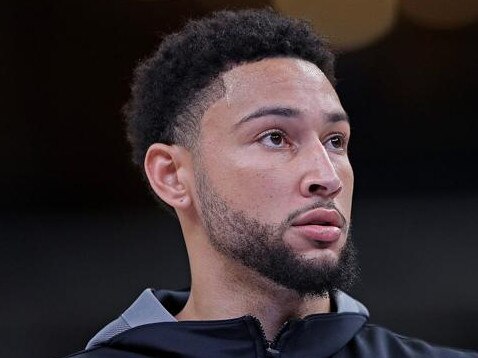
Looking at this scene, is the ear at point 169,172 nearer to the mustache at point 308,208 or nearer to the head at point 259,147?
the head at point 259,147

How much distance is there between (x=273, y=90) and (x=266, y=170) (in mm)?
170

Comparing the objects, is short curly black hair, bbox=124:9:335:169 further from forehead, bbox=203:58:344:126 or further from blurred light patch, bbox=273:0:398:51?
blurred light patch, bbox=273:0:398:51

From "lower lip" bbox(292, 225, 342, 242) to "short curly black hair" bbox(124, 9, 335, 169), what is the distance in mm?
327

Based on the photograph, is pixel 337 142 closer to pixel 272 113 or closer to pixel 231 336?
pixel 272 113

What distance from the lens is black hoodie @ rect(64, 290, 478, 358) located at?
1.86 metres

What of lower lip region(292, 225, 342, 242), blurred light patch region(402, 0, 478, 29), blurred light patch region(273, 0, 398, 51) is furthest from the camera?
blurred light patch region(402, 0, 478, 29)

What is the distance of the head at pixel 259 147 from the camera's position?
1.83 meters

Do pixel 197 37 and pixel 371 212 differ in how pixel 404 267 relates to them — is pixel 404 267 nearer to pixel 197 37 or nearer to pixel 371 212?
pixel 371 212

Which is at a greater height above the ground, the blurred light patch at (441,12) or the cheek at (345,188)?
the blurred light patch at (441,12)

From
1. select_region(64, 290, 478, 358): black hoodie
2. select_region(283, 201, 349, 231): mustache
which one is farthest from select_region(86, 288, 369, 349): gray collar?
select_region(283, 201, 349, 231): mustache

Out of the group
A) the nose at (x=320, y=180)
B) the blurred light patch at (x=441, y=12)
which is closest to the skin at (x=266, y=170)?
the nose at (x=320, y=180)

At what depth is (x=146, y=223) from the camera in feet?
14.0

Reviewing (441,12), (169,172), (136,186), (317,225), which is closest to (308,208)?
(317,225)

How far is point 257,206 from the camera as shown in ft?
6.09
